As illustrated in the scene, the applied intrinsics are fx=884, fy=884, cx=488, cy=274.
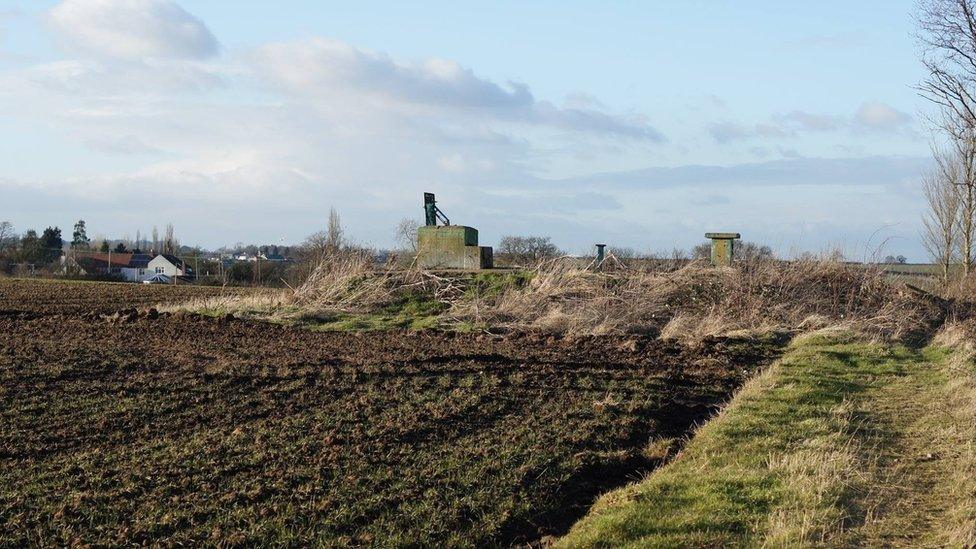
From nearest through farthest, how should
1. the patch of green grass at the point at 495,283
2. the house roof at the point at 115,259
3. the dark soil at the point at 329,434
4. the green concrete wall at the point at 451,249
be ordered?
the dark soil at the point at 329,434 → the patch of green grass at the point at 495,283 → the green concrete wall at the point at 451,249 → the house roof at the point at 115,259

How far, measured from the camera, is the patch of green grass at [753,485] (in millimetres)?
6023

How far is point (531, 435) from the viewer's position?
9.02 meters

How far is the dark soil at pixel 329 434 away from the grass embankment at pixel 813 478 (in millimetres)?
606

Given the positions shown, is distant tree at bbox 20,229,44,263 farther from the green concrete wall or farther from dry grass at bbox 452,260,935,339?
dry grass at bbox 452,260,935,339

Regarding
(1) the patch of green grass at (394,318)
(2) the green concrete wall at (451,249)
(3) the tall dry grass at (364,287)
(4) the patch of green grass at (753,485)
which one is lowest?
(4) the patch of green grass at (753,485)

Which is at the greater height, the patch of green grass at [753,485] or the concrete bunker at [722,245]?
the concrete bunker at [722,245]

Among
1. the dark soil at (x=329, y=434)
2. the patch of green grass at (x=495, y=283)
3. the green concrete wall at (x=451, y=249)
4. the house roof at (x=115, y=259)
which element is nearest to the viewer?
the dark soil at (x=329, y=434)

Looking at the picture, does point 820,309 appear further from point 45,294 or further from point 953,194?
point 45,294

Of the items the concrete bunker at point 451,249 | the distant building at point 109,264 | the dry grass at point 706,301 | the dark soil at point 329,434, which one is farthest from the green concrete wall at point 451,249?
the distant building at point 109,264

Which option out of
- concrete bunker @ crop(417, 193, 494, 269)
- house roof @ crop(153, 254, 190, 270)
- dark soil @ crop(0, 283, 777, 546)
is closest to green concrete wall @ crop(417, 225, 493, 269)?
concrete bunker @ crop(417, 193, 494, 269)

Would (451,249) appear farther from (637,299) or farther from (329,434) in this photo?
(329,434)

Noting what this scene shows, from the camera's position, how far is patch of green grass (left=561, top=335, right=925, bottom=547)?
602 centimetres

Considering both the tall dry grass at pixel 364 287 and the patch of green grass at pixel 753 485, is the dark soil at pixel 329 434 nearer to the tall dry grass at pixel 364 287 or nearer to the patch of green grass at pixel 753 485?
the patch of green grass at pixel 753 485

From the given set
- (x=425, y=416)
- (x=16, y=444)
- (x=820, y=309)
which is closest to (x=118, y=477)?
(x=16, y=444)
